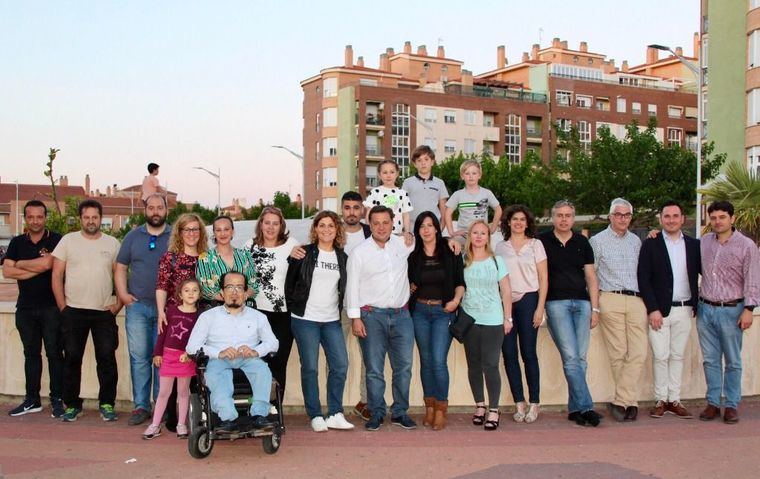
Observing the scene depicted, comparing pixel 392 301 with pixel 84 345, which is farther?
pixel 84 345

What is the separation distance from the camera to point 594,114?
8719 cm

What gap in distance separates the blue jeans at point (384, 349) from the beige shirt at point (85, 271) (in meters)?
2.54

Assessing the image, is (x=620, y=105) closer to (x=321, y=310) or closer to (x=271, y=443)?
(x=321, y=310)

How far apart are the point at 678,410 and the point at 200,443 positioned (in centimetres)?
466

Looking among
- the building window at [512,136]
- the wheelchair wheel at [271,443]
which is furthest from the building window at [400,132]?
the wheelchair wheel at [271,443]

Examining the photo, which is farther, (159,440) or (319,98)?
(319,98)

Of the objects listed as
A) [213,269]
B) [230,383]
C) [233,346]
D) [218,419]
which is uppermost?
[213,269]

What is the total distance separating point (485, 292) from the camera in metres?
7.92

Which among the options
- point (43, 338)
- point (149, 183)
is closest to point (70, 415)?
point (43, 338)

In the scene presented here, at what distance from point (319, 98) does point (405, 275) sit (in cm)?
7690

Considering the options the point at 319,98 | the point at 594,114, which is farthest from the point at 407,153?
the point at 594,114

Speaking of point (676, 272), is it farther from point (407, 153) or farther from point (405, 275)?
point (407, 153)

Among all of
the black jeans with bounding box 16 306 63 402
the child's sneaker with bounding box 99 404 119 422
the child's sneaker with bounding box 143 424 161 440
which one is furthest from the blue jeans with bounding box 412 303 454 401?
the black jeans with bounding box 16 306 63 402

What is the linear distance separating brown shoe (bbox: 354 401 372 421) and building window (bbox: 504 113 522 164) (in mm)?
77232
